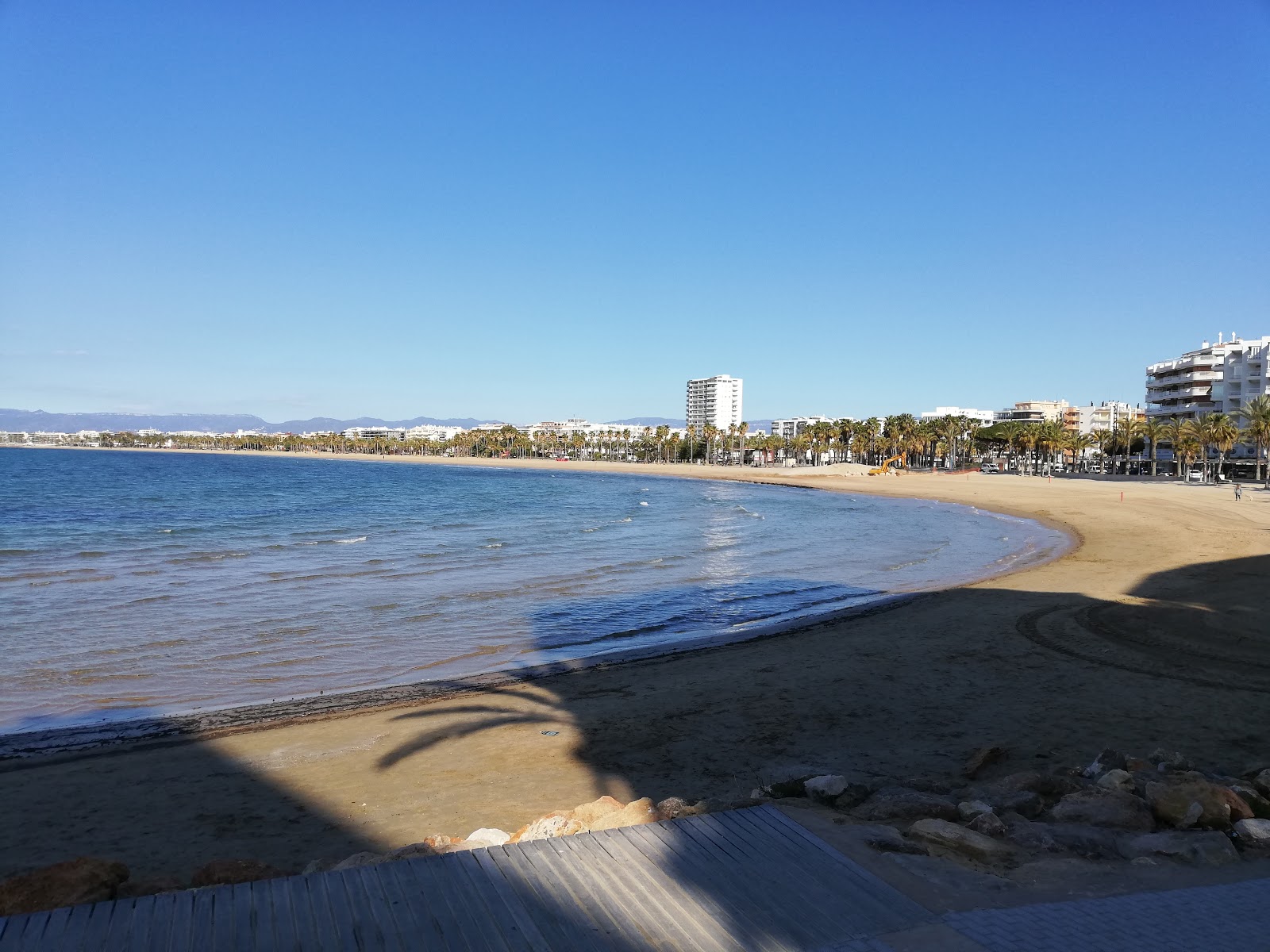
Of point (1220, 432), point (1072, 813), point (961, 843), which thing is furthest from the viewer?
point (1220, 432)

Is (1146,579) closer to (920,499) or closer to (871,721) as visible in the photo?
(871,721)

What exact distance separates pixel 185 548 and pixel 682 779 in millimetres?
26464

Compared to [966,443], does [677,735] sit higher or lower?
lower

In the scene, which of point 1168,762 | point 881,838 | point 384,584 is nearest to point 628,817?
point 881,838

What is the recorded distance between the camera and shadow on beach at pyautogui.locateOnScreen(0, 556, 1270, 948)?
22.9ft

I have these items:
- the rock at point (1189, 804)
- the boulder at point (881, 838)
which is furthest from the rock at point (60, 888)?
the rock at point (1189, 804)

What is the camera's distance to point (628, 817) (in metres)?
5.33

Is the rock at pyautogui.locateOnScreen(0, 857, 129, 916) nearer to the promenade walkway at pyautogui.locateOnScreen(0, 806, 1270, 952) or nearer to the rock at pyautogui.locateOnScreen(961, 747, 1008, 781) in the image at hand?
the promenade walkway at pyautogui.locateOnScreen(0, 806, 1270, 952)

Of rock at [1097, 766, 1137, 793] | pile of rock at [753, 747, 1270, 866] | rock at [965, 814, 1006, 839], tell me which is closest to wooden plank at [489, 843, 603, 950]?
pile of rock at [753, 747, 1270, 866]

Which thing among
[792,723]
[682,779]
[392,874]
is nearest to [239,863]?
[392,874]

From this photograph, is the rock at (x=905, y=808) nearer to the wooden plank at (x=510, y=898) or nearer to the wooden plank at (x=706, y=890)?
the wooden plank at (x=706, y=890)

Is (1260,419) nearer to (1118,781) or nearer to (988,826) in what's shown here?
(1118,781)

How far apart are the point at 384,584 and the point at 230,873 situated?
1691cm

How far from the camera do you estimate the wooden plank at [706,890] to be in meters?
3.71
